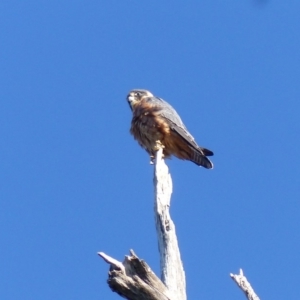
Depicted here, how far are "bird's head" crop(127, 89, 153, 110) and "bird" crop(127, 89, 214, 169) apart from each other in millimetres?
602

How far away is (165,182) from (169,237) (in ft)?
2.44

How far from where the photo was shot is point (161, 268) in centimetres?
446

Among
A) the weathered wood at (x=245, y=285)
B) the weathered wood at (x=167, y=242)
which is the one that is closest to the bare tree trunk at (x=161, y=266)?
the weathered wood at (x=167, y=242)

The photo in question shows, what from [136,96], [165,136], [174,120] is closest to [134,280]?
[165,136]

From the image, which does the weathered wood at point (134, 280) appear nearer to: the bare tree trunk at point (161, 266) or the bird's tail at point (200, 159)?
the bare tree trunk at point (161, 266)

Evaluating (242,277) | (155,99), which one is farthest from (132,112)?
(242,277)

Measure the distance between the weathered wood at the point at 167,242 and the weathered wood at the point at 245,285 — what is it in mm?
354

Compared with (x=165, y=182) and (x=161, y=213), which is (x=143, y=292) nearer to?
(x=161, y=213)

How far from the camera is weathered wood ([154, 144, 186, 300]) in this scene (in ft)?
14.0

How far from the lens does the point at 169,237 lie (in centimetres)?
462

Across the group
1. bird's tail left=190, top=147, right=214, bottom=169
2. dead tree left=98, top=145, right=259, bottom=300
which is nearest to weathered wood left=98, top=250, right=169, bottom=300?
dead tree left=98, top=145, right=259, bottom=300

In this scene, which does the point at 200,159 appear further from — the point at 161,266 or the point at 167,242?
the point at 161,266

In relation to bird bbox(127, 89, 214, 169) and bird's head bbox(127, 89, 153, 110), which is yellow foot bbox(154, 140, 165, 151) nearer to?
bird bbox(127, 89, 214, 169)

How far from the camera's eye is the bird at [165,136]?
24.7ft
